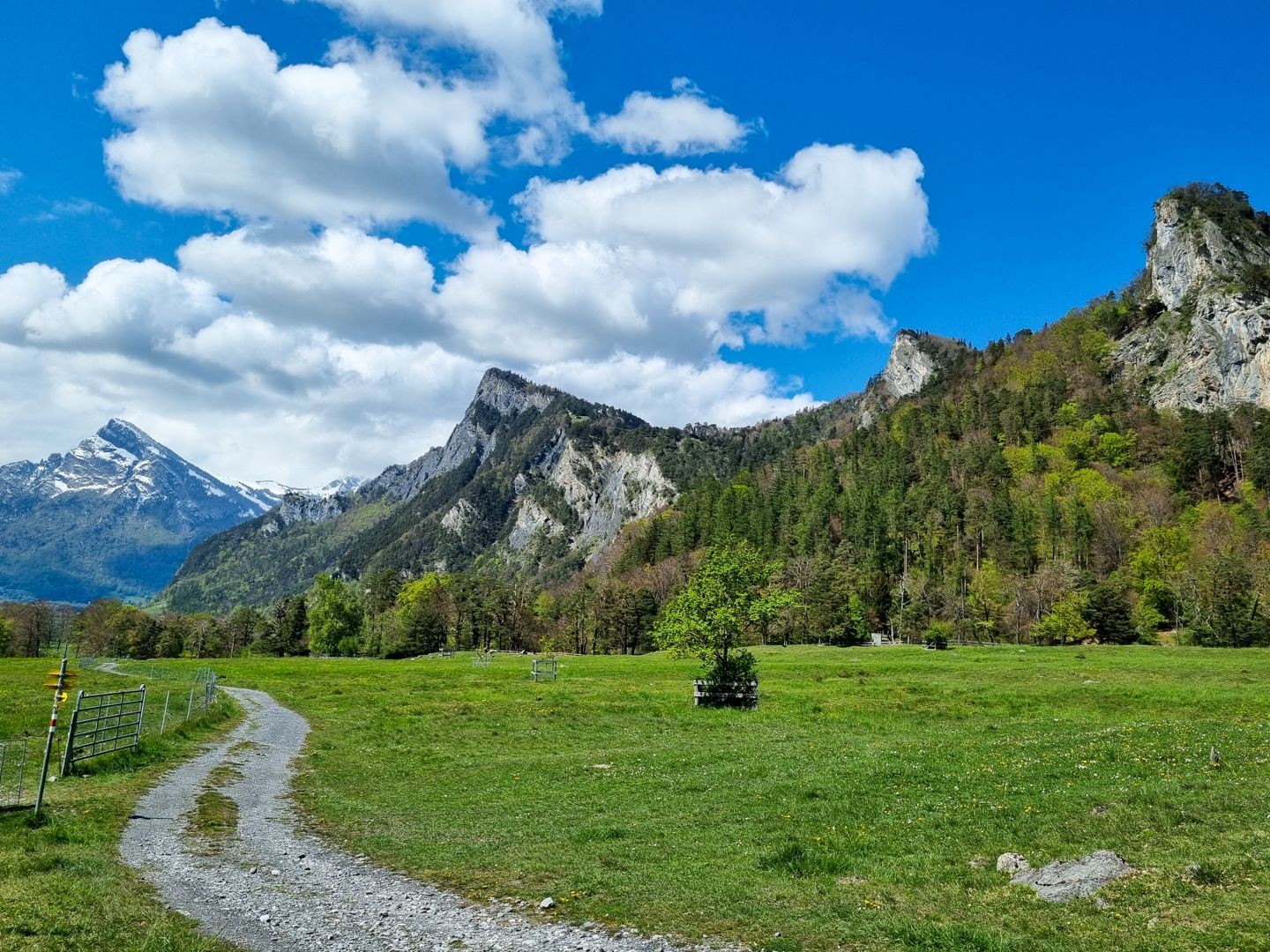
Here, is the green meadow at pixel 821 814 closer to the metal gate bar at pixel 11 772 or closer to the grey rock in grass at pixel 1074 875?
the grey rock in grass at pixel 1074 875

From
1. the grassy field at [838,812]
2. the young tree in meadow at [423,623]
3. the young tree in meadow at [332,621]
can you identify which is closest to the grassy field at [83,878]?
the grassy field at [838,812]

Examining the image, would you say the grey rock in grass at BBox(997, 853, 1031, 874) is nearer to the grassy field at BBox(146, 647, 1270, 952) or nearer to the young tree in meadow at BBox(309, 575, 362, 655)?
the grassy field at BBox(146, 647, 1270, 952)

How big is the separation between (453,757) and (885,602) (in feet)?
445

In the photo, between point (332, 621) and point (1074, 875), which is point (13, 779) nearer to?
point (1074, 875)

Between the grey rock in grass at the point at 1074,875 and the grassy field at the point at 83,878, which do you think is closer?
the grassy field at the point at 83,878

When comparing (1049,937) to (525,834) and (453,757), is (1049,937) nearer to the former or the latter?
(525,834)

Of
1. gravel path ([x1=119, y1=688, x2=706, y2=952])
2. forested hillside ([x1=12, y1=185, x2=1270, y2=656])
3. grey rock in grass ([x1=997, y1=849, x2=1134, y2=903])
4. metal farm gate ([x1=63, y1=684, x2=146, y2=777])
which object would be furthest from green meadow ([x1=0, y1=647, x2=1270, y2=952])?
forested hillside ([x1=12, y1=185, x2=1270, y2=656])

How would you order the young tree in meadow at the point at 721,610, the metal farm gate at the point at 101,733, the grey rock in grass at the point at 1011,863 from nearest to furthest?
1. the grey rock in grass at the point at 1011,863
2. the metal farm gate at the point at 101,733
3. the young tree in meadow at the point at 721,610

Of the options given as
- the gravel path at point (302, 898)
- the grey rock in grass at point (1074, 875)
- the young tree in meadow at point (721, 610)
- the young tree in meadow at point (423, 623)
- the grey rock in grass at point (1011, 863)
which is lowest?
the young tree in meadow at point (423, 623)

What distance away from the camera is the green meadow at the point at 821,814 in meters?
11.8

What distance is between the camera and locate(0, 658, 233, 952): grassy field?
11.4 metres

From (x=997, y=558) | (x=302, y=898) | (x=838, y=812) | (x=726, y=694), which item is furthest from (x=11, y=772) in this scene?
(x=997, y=558)

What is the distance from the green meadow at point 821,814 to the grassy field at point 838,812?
0.08 metres

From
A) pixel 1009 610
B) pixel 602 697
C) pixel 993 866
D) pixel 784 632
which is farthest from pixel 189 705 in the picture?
pixel 1009 610
